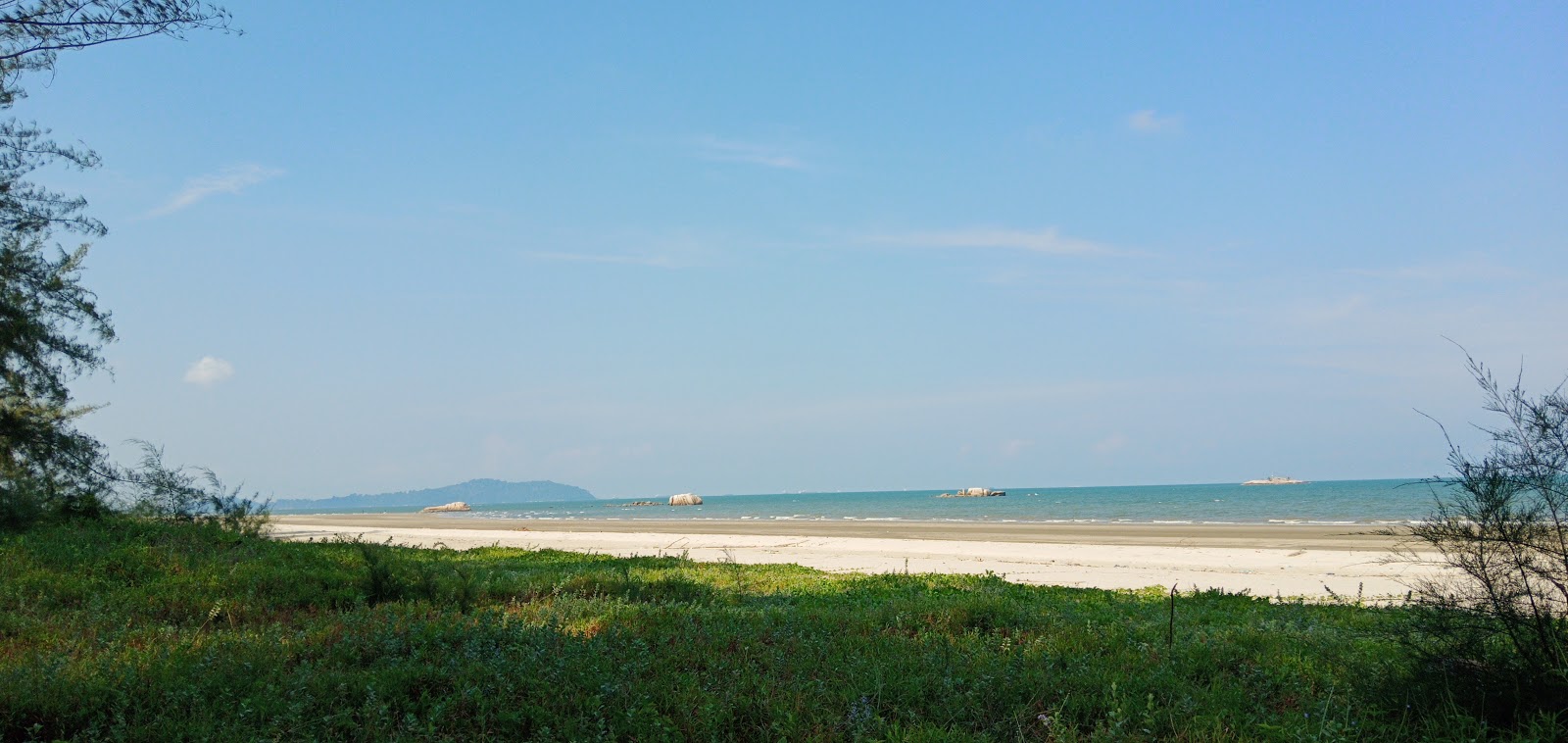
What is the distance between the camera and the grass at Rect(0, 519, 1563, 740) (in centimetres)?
562

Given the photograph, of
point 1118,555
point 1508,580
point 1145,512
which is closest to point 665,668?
point 1508,580

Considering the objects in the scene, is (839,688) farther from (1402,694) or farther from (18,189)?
(18,189)

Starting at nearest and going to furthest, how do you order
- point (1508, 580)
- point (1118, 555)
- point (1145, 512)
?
point (1508, 580), point (1118, 555), point (1145, 512)

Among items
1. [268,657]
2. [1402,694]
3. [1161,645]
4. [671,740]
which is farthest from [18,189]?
[1402,694]

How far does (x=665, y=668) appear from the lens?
22.4ft

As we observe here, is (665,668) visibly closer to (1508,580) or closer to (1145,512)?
(1508,580)

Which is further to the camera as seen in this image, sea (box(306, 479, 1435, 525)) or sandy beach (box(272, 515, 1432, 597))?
sea (box(306, 479, 1435, 525))

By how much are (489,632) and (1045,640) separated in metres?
4.58

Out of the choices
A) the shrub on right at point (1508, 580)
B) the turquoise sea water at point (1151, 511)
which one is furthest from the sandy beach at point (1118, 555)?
the shrub on right at point (1508, 580)

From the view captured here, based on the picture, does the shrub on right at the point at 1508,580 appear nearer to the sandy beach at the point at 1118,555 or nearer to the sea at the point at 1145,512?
the sea at the point at 1145,512

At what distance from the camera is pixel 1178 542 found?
101ft

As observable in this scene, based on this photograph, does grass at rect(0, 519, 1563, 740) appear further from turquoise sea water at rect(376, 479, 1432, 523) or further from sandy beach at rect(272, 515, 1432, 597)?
turquoise sea water at rect(376, 479, 1432, 523)

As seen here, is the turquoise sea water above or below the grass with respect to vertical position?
below

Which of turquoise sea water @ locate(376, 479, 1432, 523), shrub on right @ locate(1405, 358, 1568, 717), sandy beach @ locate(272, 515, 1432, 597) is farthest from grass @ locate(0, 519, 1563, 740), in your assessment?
turquoise sea water @ locate(376, 479, 1432, 523)
